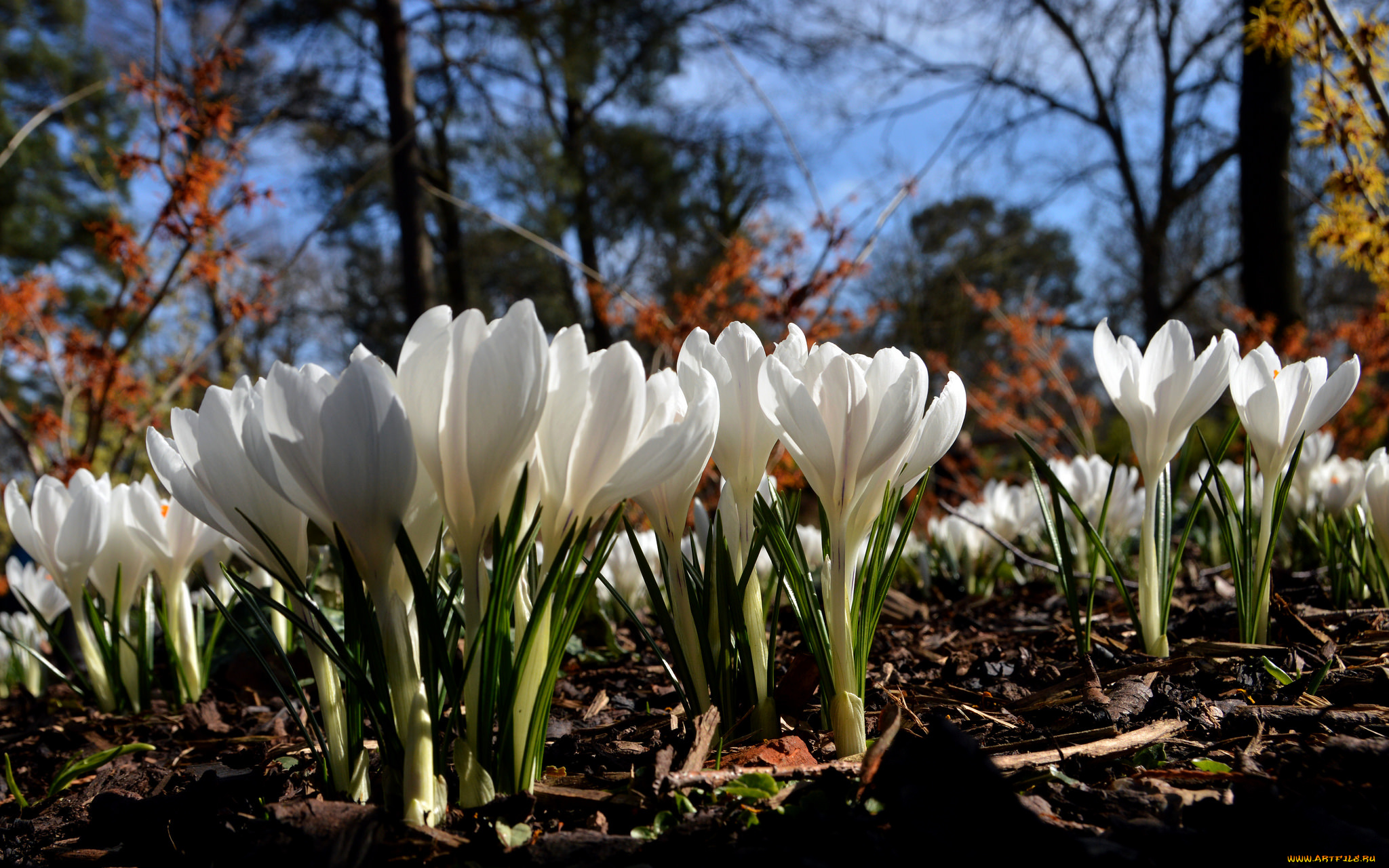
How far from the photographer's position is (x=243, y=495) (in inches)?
31.7

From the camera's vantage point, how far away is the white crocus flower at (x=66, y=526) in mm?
1517

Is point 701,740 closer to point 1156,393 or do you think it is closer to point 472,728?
point 472,728

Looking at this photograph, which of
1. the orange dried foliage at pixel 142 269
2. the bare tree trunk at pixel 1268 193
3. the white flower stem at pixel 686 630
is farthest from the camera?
the bare tree trunk at pixel 1268 193

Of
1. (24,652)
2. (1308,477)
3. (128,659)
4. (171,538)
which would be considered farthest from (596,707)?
(1308,477)

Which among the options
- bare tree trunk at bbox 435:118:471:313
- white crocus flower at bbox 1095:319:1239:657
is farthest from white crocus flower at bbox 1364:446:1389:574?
bare tree trunk at bbox 435:118:471:313

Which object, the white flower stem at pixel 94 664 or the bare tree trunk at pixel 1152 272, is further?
the bare tree trunk at pixel 1152 272

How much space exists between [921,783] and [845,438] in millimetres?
356

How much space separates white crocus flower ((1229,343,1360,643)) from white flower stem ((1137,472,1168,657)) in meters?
0.18

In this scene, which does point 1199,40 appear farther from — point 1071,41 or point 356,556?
point 356,556

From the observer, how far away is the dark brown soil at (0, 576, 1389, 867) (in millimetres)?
668

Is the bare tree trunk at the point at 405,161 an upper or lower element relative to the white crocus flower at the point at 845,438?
upper

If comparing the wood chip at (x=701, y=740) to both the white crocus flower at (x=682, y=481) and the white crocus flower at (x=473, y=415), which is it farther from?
the white crocus flower at (x=473, y=415)

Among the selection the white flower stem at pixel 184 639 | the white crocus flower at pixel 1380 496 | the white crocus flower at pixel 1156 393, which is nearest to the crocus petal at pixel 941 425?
the white crocus flower at pixel 1156 393

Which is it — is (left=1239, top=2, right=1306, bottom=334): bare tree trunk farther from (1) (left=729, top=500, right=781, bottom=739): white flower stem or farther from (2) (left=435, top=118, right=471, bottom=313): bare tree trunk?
(2) (left=435, top=118, right=471, bottom=313): bare tree trunk
